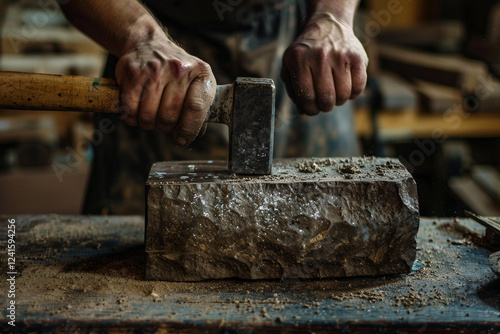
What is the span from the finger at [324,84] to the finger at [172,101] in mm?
419

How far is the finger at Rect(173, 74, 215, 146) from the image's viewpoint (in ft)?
4.02

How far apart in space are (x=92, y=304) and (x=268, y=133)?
60 cm

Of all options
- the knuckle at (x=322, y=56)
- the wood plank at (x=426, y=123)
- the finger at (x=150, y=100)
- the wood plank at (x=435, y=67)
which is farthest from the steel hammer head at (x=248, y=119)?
the wood plank at (x=435, y=67)

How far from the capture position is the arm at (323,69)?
4.69 feet

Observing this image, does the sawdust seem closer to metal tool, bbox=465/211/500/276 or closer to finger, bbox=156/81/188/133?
metal tool, bbox=465/211/500/276

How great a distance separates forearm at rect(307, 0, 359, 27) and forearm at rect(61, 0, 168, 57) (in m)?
0.59

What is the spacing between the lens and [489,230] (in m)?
1.42

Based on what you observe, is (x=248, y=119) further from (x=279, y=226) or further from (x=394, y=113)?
(x=394, y=113)

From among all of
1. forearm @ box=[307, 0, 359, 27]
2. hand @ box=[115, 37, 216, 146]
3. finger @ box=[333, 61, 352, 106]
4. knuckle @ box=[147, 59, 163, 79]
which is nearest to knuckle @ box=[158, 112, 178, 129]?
hand @ box=[115, 37, 216, 146]

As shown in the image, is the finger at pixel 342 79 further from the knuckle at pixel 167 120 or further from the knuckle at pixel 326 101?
the knuckle at pixel 167 120

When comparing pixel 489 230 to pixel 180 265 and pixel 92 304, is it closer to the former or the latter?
pixel 180 265

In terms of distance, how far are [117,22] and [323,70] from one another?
0.65 meters

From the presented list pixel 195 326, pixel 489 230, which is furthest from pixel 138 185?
pixel 489 230

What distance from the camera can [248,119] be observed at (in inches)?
48.8
